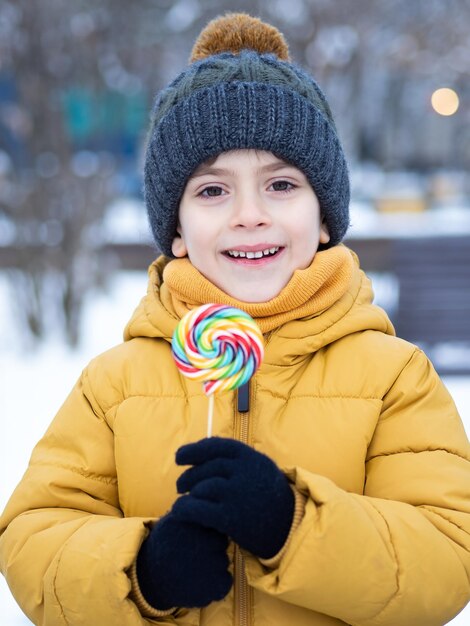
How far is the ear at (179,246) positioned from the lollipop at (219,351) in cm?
47

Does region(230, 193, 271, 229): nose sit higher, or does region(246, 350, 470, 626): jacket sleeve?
region(230, 193, 271, 229): nose

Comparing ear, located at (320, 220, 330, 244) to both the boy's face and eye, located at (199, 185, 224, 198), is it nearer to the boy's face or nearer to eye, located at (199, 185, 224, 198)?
the boy's face

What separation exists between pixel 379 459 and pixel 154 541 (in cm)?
61

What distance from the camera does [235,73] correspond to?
7.24 feet

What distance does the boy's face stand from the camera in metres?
2.12

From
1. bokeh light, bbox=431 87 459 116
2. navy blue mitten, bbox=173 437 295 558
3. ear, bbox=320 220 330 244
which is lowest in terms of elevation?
navy blue mitten, bbox=173 437 295 558

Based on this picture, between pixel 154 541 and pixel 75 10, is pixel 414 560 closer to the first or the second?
pixel 154 541

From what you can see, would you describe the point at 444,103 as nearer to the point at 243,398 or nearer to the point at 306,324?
the point at 306,324

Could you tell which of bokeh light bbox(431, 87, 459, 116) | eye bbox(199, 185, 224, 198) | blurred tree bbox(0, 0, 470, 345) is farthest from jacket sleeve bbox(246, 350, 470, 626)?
bokeh light bbox(431, 87, 459, 116)

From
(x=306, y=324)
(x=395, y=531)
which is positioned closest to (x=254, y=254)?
(x=306, y=324)

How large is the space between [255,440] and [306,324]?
33cm

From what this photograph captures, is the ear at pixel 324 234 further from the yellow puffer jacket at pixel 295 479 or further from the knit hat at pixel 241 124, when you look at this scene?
the yellow puffer jacket at pixel 295 479

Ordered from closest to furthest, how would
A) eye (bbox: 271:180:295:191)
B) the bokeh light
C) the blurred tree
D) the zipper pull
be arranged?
the zipper pull → eye (bbox: 271:180:295:191) → the blurred tree → the bokeh light

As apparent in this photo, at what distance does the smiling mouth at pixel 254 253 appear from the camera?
2.14 metres
